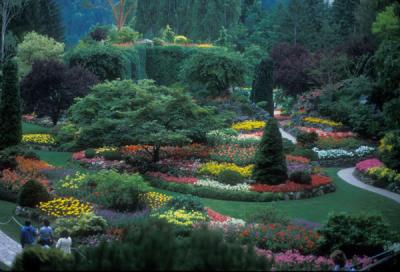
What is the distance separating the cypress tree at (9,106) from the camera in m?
25.1

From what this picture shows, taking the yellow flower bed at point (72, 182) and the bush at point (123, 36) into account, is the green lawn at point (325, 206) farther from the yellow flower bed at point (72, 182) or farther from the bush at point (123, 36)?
the bush at point (123, 36)

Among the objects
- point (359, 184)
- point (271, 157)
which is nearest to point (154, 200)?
point (271, 157)

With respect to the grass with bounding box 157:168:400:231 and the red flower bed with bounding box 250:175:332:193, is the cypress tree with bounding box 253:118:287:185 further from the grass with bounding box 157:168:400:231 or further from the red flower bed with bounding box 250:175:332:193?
the grass with bounding box 157:168:400:231

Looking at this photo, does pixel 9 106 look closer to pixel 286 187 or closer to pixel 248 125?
pixel 286 187

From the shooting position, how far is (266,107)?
40906 mm

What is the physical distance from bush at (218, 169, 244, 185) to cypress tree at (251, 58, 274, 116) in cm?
1925

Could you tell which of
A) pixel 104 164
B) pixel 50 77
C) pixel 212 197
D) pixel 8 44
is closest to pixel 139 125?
pixel 104 164

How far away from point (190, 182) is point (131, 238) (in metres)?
14.2

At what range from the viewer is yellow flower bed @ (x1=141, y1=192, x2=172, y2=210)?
18.1m

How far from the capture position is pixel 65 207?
17531 millimetres

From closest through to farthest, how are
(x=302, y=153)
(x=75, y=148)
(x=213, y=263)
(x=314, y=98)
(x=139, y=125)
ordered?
1. (x=213, y=263)
2. (x=139, y=125)
3. (x=302, y=153)
4. (x=75, y=148)
5. (x=314, y=98)

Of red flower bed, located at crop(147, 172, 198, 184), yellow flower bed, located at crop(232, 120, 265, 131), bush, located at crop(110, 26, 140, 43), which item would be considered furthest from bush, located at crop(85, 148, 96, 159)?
bush, located at crop(110, 26, 140, 43)

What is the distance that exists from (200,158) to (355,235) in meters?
12.3

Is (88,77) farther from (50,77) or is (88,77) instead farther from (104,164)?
(104,164)
